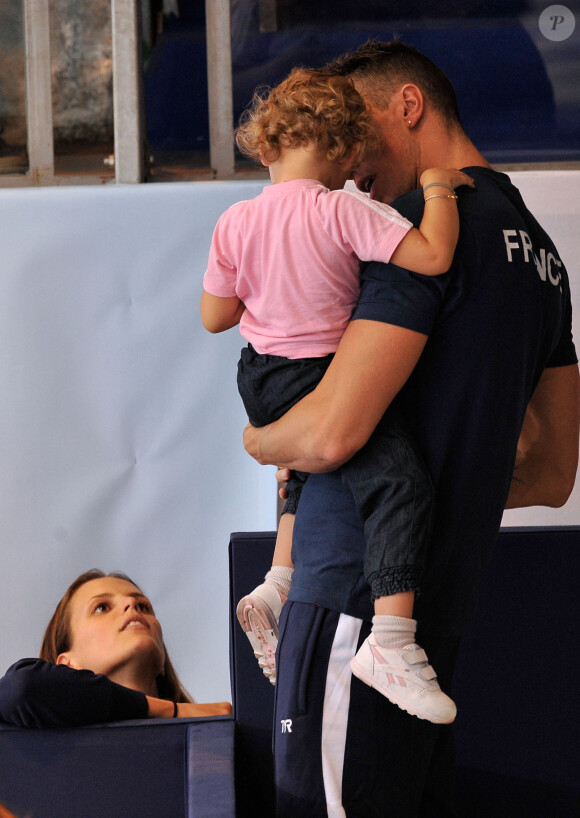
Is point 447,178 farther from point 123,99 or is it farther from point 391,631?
point 123,99

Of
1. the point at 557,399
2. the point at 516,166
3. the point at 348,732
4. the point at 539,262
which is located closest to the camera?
the point at 348,732

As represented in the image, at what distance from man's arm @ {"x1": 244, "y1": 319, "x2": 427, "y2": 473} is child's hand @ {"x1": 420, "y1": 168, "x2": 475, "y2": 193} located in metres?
0.24

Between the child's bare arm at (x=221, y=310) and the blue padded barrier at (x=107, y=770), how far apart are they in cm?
92

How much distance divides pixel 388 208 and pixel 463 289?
0.19 m

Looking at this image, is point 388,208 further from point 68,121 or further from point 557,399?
Answer: point 68,121

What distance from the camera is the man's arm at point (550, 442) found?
4.89 ft

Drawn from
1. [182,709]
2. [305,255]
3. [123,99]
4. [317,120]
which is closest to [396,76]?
[317,120]

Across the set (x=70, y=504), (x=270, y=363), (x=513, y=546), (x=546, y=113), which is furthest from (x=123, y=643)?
(x=546, y=113)

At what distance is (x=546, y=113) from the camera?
393 centimetres

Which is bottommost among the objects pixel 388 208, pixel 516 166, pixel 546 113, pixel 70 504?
pixel 70 504

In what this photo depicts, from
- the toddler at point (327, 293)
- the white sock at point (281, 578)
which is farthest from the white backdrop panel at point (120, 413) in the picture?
the toddler at point (327, 293)

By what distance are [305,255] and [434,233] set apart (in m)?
0.22

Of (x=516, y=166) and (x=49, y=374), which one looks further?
(x=516, y=166)

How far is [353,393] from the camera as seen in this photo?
1152mm
